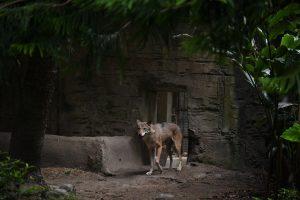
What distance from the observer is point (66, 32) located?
210 centimetres

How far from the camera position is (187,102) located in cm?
869

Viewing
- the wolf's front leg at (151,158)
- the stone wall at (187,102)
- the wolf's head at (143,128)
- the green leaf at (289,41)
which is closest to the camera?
the green leaf at (289,41)

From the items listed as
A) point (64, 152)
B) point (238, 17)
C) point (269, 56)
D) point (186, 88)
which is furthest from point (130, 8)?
point (186, 88)

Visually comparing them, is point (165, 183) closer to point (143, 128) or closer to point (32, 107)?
point (143, 128)

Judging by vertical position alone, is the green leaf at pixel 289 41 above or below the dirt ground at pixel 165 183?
above

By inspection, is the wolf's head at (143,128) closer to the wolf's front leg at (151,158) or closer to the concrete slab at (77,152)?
the wolf's front leg at (151,158)

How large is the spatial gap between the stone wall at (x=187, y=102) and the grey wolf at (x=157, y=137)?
13.7 inches

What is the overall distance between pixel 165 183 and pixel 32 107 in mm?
2986

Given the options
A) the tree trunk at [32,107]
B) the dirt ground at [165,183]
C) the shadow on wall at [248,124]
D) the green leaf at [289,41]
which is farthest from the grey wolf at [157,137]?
the green leaf at [289,41]

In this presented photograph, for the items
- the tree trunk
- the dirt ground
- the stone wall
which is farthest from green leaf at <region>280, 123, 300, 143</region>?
the stone wall

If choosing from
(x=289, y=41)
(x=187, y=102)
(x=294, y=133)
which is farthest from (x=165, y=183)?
(x=289, y=41)

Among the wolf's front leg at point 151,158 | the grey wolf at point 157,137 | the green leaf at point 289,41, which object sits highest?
the green leaf at point 289,41

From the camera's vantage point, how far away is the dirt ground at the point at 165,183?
6.40 meters

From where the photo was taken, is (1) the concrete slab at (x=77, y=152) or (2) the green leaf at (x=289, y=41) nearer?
(2) the green leaf at (x=289, y=41)
